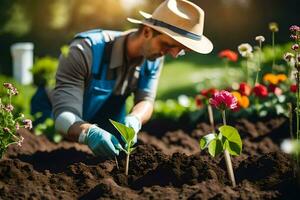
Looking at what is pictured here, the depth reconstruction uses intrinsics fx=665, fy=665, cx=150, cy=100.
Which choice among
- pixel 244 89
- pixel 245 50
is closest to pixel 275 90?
pixel 244 89

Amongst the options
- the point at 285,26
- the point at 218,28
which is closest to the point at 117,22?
the point at 218,28

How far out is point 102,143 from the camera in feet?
11.8

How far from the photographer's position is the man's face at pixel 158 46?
3.93 m

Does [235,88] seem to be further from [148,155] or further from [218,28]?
[218,28]

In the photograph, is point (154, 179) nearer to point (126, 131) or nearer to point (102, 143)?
point (126, 131)

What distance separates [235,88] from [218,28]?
19.1ft

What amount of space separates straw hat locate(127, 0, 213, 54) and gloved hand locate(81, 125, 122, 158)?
70 cm

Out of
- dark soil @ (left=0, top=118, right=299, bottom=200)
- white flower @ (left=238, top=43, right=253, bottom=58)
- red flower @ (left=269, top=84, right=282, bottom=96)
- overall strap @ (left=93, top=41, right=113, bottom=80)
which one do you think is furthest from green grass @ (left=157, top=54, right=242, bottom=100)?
dark soil @ (left=0, top=118, right=299, bottom=200)

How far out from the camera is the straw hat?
388 centimetres

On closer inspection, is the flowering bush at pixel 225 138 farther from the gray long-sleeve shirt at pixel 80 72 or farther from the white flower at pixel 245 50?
the white flower at pixel 245 50

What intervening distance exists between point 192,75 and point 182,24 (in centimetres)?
434

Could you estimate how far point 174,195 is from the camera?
3.00m

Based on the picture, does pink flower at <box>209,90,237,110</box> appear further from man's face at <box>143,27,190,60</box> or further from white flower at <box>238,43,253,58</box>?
white flower at <box>238,43,253,58</box>

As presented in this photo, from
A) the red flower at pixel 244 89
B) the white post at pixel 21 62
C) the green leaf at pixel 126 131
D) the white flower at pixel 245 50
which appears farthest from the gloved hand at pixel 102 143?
the white post at pixel 21 62
